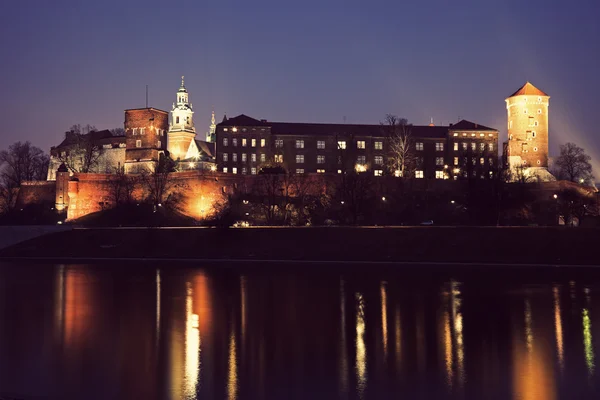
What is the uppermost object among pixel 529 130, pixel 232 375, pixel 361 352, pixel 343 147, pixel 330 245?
pixel 529 130

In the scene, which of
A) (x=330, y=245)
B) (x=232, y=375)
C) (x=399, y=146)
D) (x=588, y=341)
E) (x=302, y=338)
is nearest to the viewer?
(x=232, y=375)

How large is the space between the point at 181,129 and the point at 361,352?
7680cm

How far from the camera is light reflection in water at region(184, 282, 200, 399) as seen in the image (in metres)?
14.3

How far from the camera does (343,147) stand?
83375 millimetres

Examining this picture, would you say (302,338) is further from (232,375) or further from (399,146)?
(399,146)

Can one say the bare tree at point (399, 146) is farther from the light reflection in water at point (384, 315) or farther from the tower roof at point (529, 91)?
the light reflection in water at point (384, 315)

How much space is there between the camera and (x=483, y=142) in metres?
86.6

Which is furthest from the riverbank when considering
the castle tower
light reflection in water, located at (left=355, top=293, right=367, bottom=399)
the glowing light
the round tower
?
the round tower

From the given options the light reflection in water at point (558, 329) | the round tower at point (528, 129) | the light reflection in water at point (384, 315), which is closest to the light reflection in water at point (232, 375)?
the light reflection in water at point (384, 315)

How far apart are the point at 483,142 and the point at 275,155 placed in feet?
89.5

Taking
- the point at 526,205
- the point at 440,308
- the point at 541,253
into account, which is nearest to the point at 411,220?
the point at 526,205

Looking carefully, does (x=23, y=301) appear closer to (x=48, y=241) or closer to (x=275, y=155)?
(x=48, y=241)

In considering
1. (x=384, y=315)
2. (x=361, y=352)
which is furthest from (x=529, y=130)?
(x=361, y=352)

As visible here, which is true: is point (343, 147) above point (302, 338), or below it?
above
